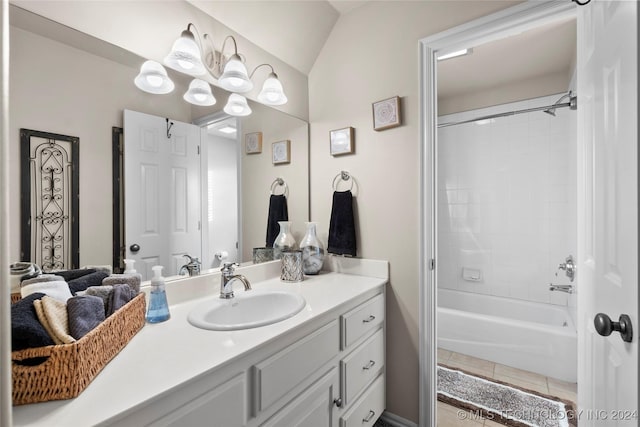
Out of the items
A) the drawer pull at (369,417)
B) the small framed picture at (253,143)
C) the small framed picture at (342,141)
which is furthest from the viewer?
the small framed picture at (342,141)

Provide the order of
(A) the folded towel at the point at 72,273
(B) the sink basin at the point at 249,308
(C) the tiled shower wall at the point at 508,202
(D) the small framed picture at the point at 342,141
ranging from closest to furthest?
(A) the folded towel at the point at 72,273 < (B) the sink basin at the point at 249,308 < (D) the small framed picture at the point at 342,141 < (C) the tiled shower wall at the point at 508,202

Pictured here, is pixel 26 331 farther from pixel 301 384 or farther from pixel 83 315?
pixel 301 384

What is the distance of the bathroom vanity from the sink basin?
0.05m

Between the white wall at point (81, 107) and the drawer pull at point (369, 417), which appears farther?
the drawer pull at point (369, 417)

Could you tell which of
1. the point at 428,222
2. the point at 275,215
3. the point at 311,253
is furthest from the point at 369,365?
the point at 275,215

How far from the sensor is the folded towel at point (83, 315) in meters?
0.71

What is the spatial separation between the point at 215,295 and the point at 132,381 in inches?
29.8

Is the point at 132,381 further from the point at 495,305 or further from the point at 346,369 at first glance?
the point at 495,305

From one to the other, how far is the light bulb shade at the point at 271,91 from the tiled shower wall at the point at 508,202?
6.73 ft

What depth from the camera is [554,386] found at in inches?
79.1

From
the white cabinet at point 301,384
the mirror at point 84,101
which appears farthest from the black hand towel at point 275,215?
the white cabinet at point 301,384

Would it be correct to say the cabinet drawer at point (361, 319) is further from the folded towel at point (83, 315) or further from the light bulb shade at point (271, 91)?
the light bulb shade at point (271, 91)

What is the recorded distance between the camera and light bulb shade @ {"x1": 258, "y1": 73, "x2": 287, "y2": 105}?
5.74ft

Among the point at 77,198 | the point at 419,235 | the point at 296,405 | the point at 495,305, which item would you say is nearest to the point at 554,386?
the point at 495,305
